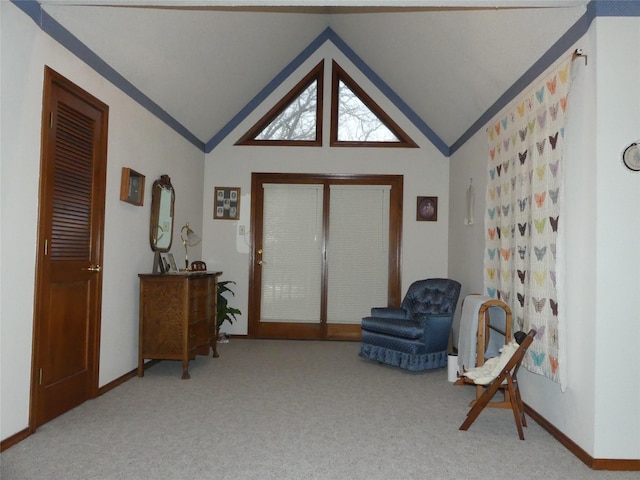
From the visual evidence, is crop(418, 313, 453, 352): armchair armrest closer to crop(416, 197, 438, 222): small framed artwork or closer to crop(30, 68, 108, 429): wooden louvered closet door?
crop(416, 197, 438, 222): small framed artwork

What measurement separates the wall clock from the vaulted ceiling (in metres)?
0.81

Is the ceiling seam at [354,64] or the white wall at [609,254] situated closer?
the white wall at [609,254]

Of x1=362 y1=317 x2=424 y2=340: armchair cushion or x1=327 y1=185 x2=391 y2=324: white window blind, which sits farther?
x1=327 y1=185 x2=391 y2=324: white window blind

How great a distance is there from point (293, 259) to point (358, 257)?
0.82 meters

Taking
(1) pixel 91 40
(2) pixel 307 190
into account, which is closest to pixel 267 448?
(1) pixel 91 40

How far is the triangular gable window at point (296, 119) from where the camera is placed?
267 inches

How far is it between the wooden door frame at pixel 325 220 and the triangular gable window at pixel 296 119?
17.5 inches

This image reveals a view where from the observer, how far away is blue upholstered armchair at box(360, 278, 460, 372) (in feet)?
16.3

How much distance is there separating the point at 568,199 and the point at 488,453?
1509 mm

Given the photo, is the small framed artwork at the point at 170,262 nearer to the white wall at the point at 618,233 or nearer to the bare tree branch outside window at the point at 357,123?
the bare tree branch outside window at the point at 357,123

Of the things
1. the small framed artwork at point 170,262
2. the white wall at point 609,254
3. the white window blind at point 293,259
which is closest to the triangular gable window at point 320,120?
the white window blind at point 293,259

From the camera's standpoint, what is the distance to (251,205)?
676 centimetres

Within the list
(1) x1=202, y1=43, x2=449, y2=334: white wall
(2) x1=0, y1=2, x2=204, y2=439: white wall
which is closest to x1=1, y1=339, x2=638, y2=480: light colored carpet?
(2) x1=0, y1=2, x2=204, y2=439: white wall

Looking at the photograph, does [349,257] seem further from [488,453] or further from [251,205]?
[488,453]
